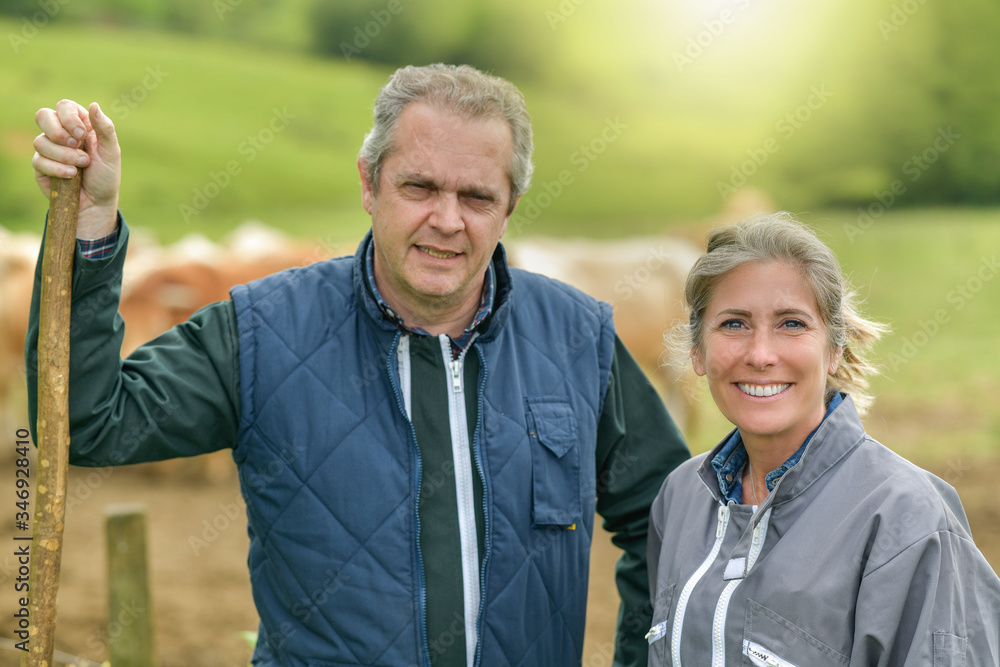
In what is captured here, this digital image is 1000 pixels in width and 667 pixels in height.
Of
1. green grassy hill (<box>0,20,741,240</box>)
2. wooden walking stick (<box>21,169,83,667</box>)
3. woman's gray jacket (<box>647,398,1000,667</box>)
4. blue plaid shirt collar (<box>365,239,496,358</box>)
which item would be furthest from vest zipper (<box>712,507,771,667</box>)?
green grassy hill (<box>0,20,741,240</box>)

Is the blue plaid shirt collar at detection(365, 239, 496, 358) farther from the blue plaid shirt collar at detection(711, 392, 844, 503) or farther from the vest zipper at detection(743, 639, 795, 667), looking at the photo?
the vest zipper at detection(743, 639, 795, 667)

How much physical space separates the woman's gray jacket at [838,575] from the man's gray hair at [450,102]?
894mm

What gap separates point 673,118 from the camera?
46.9 feet

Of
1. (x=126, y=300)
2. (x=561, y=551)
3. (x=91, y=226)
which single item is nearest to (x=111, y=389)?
(x=91, y=226)

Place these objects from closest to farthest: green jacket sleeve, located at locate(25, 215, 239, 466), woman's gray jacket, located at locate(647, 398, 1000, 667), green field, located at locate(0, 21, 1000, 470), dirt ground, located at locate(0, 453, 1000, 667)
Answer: woman's gray jacket, located at locate(647, 398, 1000, 667) < green jacket sleeve, located at locate(25, 215, 239, 466) < dirt ground, located at locate(0, 453, 1000, 667) < green field, located at locate(0, 21, 1000, 470)

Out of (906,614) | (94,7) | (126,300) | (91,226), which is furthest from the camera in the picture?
(94,7)

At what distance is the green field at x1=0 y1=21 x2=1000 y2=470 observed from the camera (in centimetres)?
1209

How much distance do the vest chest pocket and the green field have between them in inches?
388

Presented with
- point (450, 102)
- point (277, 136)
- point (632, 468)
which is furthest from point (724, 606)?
point (277, 136)

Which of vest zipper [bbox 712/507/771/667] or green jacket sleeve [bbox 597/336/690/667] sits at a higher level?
green jacket sleeve [bbox 597/336/690/667]

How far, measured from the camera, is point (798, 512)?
1486mm

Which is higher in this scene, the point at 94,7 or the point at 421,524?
the point at 94,7

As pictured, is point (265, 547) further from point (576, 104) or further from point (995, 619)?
point (576, 104)

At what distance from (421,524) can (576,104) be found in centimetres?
1321
